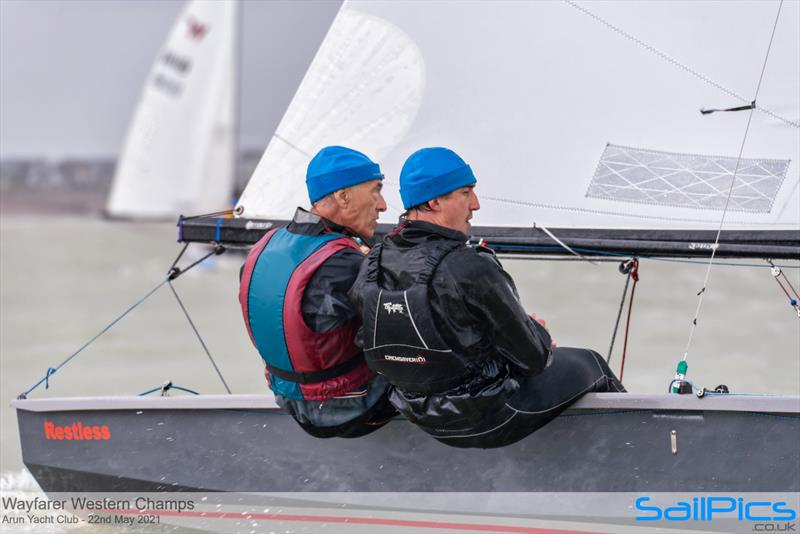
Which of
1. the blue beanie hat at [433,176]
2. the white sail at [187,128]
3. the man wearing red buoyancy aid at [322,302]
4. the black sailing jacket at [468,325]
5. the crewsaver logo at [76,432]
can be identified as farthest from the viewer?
the white sail at [187,128]

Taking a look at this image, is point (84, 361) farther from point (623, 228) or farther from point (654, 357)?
point (623, 228)

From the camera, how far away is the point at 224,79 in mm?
15672

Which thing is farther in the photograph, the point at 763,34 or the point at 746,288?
the point at 746,288

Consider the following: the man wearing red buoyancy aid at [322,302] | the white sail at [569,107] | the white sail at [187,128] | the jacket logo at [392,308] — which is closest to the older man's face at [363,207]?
the man wearing red buoyancy aid at [322,302]

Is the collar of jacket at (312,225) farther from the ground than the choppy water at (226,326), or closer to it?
farther from the ground

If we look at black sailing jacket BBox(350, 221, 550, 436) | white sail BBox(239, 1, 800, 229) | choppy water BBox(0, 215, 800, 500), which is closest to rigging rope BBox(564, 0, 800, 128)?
white sail BBox(239, 1, 800, 229)

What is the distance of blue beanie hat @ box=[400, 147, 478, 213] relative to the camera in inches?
111

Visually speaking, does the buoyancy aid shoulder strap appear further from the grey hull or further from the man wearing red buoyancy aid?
the grey hull

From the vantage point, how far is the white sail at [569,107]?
11.7 feet

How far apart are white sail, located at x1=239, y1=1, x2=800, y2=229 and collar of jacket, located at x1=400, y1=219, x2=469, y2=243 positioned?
2.74ft

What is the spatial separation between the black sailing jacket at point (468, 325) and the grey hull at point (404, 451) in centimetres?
22

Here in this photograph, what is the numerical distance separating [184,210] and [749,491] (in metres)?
13.8

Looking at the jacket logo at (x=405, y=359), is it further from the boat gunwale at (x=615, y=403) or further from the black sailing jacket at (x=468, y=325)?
the boat gunwale at (x=615, y=403)

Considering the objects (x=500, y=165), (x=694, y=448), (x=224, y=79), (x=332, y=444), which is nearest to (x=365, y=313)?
(x=332, y=444)
